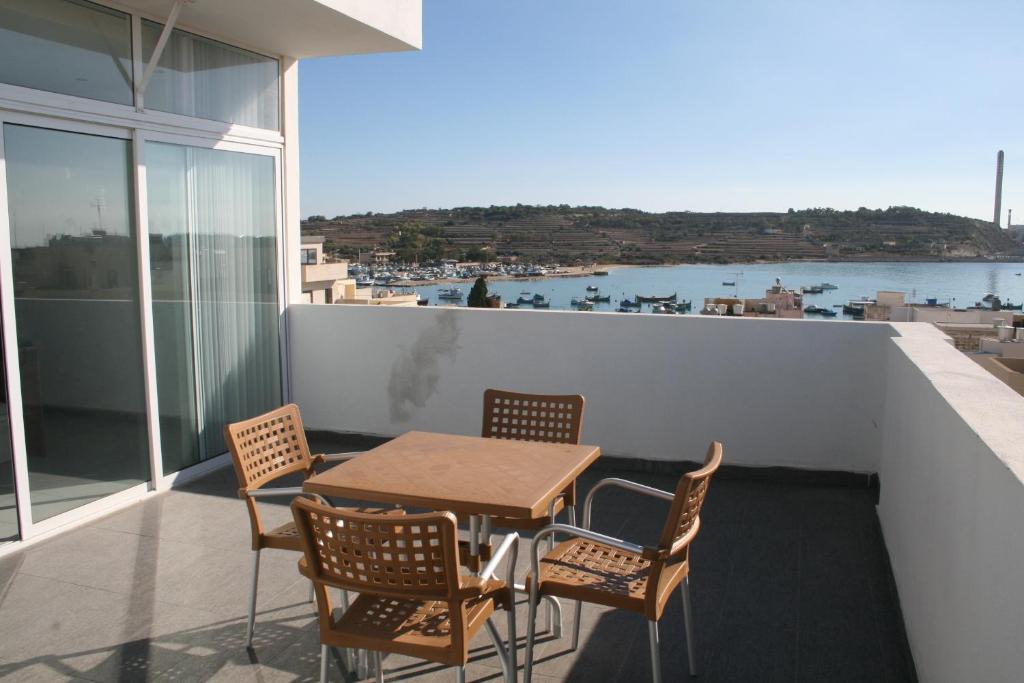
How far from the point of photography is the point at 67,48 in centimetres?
427

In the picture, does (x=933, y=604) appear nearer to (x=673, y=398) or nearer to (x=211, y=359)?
(x=673, y=398)

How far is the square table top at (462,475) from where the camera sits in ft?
8.13

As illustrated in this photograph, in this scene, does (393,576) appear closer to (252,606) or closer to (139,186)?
(252,606)

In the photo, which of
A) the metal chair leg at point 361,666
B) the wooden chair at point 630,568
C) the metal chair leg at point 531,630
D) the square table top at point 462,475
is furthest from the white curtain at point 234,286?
the metal chair leg at point 531,630

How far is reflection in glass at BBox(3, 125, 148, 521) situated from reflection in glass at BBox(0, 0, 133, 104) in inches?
10.3

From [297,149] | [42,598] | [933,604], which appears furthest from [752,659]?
[297,149]

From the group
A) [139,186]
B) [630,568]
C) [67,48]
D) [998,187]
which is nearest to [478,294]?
[139,186]

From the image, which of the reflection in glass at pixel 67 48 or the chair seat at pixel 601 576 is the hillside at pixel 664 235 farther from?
the chair seat at pixel 601 576

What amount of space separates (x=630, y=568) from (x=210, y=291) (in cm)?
386

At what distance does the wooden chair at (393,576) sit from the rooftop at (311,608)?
29.6 inches

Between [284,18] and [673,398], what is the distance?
3549 mm

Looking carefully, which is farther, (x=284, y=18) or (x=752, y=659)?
(x=284, y=18)

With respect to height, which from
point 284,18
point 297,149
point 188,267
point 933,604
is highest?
point 284,18

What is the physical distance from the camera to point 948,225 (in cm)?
2702
